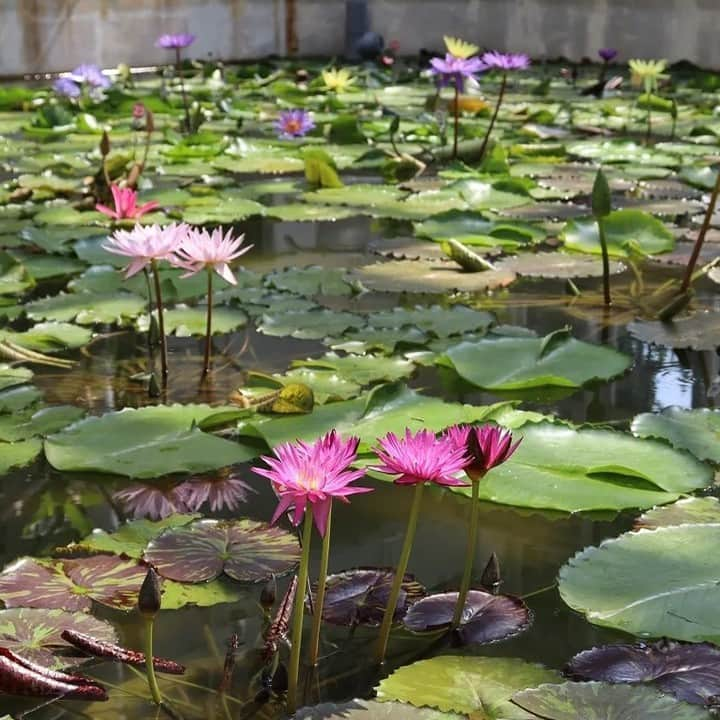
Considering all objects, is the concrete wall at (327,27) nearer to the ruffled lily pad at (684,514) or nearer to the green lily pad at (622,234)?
the green lily pad at (622,234)

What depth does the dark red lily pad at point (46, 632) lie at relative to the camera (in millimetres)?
893

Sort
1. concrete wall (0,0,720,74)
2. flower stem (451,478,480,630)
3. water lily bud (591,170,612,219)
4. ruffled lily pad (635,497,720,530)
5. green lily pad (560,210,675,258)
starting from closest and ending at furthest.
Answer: flower stem (451,478,480,630) → ruffled lily pad (635,497,720,530) → water lily bud (591,170,612,219) → green lily pad (560,210,675,258) → concrete wall (0,0,720,74)

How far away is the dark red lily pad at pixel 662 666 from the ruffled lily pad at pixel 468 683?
31 mm

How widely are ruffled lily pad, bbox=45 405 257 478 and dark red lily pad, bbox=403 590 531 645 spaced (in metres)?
0.39

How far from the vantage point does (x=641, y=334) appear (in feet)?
5.73

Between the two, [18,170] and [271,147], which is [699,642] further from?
[271,147]

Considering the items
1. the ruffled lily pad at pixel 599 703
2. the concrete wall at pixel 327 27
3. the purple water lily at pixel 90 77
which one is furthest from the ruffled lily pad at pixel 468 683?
the concrete wall at pixel 327 27

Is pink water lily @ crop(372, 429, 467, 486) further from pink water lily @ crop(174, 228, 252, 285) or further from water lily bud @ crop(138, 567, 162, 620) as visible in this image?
pink water lily @ crop(174, 228, 252, 285)

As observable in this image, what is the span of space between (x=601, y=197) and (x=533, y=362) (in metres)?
0.40

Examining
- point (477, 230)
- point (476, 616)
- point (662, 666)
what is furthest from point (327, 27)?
point (662, 666)

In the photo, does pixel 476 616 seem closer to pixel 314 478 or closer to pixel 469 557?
pixel 469 557

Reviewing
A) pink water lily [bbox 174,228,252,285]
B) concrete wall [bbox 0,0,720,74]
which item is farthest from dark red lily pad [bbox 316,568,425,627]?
concrete wall [bbox 0,0,720,74]

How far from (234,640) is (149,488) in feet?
1.33

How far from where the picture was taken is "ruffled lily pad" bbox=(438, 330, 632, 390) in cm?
153
